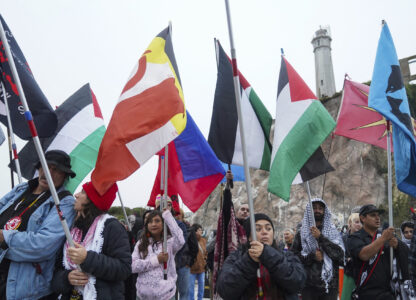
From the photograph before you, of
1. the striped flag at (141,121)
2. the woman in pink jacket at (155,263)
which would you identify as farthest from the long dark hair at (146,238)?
the striped flag at (141,121)

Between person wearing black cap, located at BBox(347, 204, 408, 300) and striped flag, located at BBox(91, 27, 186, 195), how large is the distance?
2490mm

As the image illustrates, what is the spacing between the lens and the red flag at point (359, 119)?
16.6 ft

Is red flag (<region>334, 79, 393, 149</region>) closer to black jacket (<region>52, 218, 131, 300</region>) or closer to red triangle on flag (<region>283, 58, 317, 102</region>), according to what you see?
red triangle on flag (<region>283, 58, 317, 102</region>)

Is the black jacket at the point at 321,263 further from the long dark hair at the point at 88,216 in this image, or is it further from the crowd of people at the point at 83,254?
the long dark hair at the point at 88,216

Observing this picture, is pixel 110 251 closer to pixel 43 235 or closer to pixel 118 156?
pixel 43 235

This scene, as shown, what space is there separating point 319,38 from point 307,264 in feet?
142

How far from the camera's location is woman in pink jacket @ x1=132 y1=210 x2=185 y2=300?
4238 mm

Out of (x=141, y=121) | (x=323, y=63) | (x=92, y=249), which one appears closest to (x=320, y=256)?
(x=141, y=121)

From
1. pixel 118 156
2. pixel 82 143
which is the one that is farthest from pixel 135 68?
pixel 82 143

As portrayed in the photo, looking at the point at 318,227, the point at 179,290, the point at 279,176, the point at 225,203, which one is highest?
the point at 279,176

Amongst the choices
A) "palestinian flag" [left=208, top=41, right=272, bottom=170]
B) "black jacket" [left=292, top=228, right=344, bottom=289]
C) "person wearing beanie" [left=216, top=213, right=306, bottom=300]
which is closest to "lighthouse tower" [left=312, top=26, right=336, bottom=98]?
"palestinian flag" [left=208, top=41, right=272, bottom=170]

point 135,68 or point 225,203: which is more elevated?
point 135,68

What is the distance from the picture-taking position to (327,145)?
2816 cm

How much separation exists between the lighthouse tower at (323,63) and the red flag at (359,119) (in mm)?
38076
